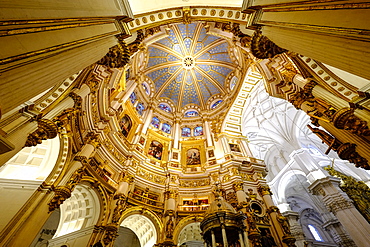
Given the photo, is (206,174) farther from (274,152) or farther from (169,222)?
(274,152)

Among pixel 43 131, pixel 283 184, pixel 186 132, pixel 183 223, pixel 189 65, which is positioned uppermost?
pixel 189 65

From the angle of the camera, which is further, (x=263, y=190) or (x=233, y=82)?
(x=233, y=82)

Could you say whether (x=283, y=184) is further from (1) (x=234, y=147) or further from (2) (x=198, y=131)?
(2) (x=198, y=131)

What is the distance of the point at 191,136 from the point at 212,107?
509cm

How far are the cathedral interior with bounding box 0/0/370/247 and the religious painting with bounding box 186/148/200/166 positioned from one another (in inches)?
3.9

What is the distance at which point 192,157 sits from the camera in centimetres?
1683

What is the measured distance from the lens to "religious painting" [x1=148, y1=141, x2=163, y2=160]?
625 inches

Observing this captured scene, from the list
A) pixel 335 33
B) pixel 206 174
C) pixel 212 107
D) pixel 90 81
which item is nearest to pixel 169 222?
pixel 206 174

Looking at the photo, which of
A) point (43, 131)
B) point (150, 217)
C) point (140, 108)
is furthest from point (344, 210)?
point (140, 108)

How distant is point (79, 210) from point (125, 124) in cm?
729

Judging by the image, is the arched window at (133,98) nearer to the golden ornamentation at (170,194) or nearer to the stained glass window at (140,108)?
the stained glass window at (140,108)

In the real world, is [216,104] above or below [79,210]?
above

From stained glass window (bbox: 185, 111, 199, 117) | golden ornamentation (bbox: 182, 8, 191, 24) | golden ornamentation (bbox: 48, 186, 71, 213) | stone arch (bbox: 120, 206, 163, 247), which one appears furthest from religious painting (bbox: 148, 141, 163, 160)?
golden ornamentation (bbox: 182, 8, 191, 24)

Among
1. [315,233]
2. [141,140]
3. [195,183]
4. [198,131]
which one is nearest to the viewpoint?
[195,183]
